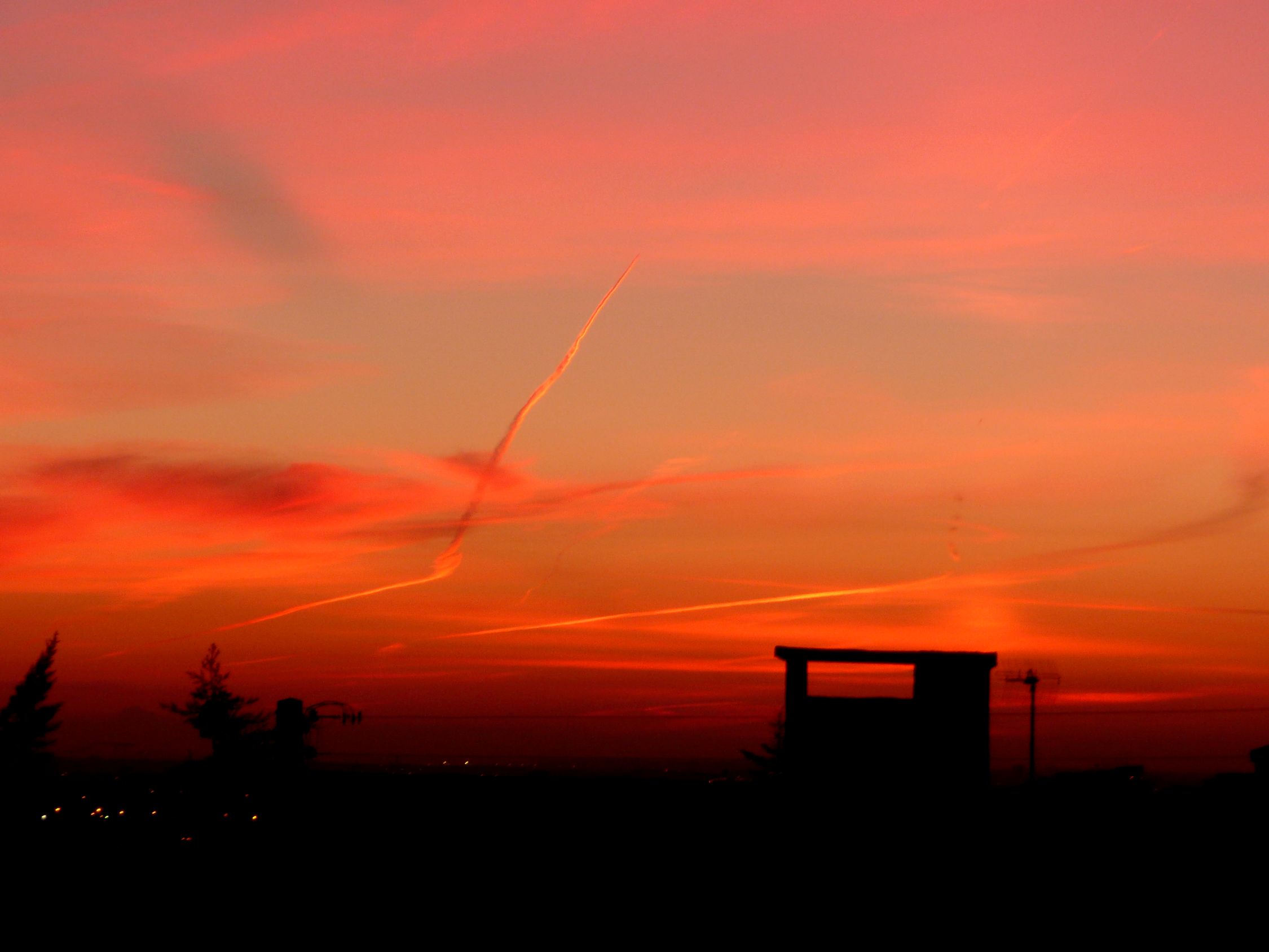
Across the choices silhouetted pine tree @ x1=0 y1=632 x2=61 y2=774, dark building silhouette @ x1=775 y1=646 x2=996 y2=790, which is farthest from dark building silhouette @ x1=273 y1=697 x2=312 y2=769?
silhouetted pine tree @ x1=0 y1=632 x2=61 y2=774

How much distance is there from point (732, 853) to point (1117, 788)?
10.0 m

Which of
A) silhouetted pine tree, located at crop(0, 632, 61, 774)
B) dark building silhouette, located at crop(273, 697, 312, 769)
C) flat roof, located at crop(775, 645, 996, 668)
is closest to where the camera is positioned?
flat roof, located at crop(775, 645, 996, 668)

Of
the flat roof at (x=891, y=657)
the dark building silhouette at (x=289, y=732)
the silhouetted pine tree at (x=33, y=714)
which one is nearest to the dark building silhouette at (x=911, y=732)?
the flat roof at (x=891, y=657)

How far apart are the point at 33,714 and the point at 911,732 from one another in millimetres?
100531

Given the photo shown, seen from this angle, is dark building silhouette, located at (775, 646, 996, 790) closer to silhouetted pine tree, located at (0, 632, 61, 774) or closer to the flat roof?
the flat roof

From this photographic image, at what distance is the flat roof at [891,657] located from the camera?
758 inches

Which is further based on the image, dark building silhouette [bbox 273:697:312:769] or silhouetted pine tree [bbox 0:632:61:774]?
silhouetted pine tree [bbox 0:632:61:774]

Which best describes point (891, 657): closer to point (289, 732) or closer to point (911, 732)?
point (911, 732)

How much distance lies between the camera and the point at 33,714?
104 meters

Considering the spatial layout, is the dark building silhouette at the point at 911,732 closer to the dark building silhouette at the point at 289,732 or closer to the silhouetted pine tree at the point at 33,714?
the dark building silhouette at the point at 289,732

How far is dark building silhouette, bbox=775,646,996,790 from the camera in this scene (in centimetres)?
1928

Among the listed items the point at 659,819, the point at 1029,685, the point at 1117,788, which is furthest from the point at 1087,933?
the point at 1029,685

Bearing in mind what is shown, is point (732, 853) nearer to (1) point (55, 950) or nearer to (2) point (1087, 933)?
(2) point (1087, 933)

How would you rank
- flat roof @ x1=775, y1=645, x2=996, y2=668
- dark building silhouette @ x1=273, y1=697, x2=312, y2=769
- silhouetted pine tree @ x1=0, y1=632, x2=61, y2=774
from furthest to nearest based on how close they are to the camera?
1. silhouetted pine tree @ x1=0, y1=632, x2=61, y2=774
2. dark building silhouette @ x1=273, y1=697, x2=312, y2=769
3. flat roof @ x1=775, y1=645, x2=996, y2=668
